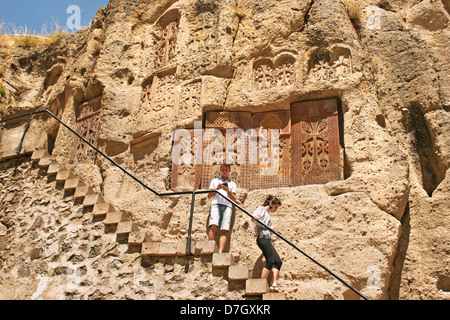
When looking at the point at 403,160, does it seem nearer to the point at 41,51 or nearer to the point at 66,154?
the point at 66,154

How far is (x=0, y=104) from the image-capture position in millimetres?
13047

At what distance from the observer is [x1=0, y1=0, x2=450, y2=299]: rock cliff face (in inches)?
278

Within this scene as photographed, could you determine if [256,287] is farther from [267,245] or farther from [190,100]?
[190,100]

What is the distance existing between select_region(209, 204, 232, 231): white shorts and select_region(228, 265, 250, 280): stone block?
1.13 m

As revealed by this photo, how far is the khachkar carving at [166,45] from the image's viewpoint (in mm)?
10617

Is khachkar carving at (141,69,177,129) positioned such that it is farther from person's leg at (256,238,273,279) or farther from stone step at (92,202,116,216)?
A: person's leg at (256,238,273,279)

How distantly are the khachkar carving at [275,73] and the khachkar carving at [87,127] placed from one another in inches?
145

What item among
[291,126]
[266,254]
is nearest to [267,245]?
[266,254]

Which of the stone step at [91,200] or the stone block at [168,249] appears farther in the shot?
the stone step at [91,200]

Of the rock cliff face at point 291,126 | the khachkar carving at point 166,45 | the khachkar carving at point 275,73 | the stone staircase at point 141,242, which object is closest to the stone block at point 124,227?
the stone staircase at point 141,242

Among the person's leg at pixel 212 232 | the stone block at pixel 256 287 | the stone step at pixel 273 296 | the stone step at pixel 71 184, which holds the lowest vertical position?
the stone step at pixel 273 296

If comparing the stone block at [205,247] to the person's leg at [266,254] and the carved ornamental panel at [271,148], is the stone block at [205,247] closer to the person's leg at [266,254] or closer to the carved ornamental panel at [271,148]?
the person's leg at [266,254]

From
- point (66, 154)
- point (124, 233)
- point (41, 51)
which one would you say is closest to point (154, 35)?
point (66, 154)

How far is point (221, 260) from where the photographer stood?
20.4 ft
